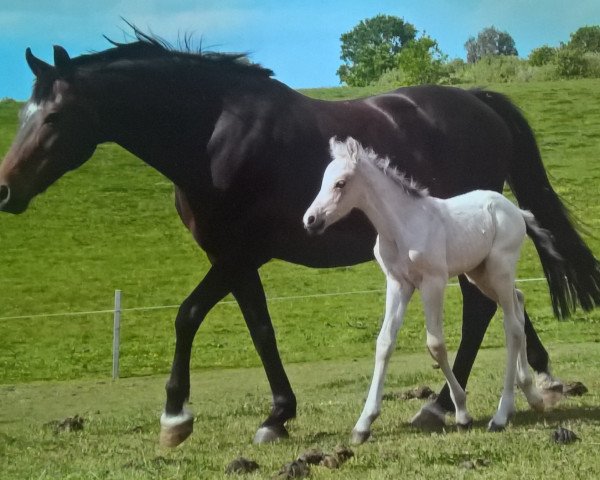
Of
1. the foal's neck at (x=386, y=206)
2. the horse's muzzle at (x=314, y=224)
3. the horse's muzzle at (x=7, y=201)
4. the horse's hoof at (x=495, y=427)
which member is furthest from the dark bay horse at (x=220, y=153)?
the horse's muzzle at (x=314, y=224)

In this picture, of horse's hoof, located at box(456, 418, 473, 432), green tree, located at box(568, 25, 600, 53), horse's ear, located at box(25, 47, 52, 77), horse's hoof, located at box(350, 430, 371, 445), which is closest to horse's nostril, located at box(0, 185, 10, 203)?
horse's ear, located at box(25, 47, 52, 77)

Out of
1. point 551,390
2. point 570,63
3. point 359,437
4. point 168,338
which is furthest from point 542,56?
point 359,437

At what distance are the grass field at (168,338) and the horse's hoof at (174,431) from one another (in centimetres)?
10

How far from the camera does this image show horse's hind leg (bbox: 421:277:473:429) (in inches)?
195

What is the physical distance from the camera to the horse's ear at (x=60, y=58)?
5.36m

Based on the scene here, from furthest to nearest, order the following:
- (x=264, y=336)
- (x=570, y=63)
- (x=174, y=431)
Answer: (x=570, y=63)
(x=264, y=336)
(x=174, y=431)

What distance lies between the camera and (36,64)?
5.36 m

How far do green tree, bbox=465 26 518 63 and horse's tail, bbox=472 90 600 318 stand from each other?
46.8 feet

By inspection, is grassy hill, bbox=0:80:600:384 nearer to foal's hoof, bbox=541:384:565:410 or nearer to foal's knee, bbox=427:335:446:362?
foal's hoof, bbox=541:384:565:410

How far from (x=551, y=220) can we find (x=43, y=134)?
3.45 metres

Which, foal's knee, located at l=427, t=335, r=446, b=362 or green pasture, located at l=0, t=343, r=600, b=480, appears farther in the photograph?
foal's knee, located at l=427, t=335, r=446, b=362

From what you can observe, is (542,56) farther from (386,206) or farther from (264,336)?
(386,206)

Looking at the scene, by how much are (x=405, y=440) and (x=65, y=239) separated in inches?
436

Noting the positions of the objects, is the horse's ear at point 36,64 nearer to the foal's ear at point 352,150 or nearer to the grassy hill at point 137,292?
the foal's ear at point 352,150
